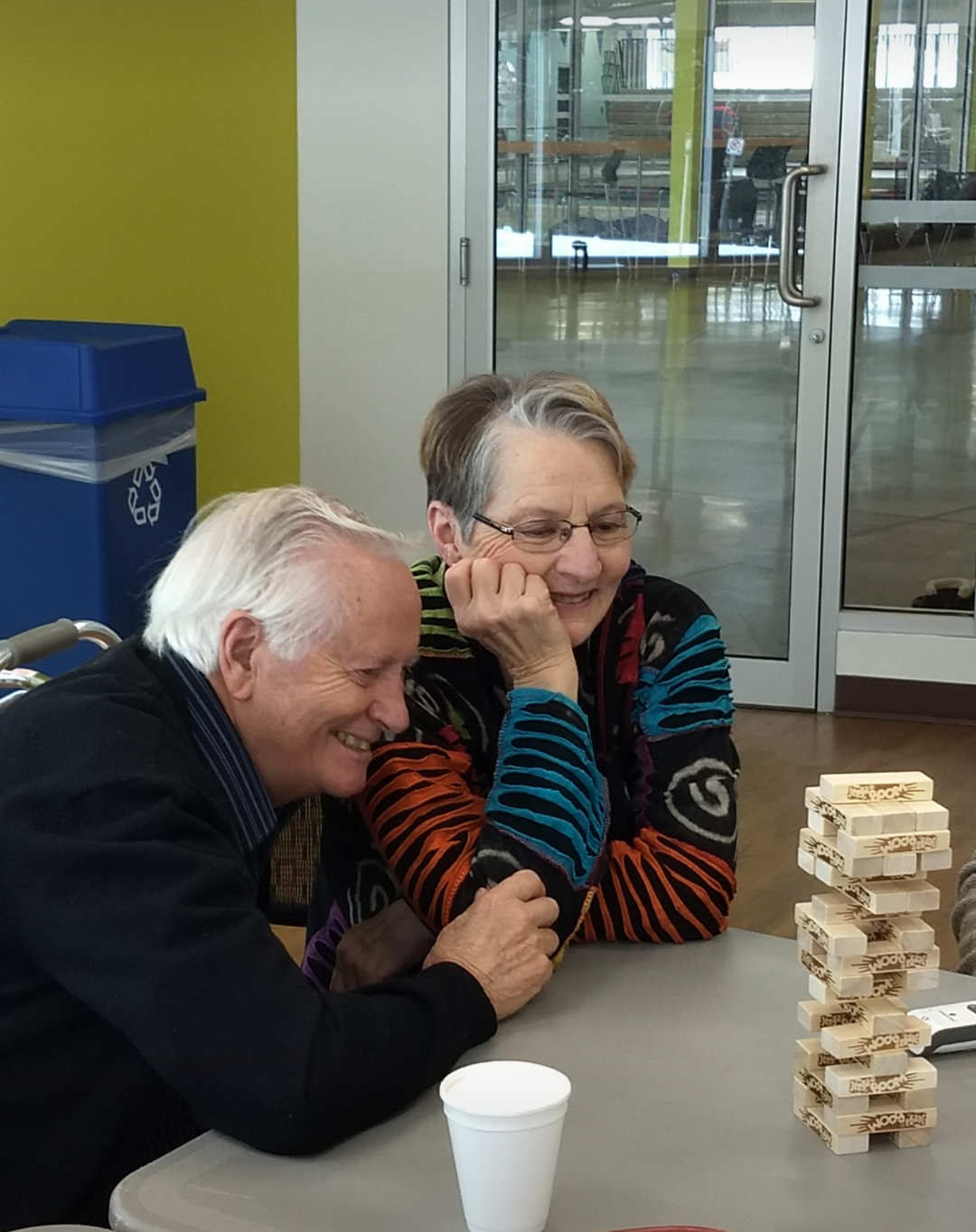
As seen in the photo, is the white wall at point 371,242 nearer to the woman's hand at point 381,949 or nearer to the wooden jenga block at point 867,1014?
the woman's hand at point 381,949

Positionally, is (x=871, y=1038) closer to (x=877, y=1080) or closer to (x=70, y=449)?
(x=877, y=1080)

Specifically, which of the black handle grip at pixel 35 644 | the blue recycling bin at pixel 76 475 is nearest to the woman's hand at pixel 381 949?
the black handle grip at pixel 35 644

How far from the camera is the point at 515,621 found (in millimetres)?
1679

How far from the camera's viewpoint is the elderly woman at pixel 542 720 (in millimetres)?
1576

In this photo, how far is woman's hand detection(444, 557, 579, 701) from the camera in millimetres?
1677

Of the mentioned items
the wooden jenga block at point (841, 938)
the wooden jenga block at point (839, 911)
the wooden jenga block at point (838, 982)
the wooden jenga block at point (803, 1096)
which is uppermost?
the wooden jenga block at point (839, 911)

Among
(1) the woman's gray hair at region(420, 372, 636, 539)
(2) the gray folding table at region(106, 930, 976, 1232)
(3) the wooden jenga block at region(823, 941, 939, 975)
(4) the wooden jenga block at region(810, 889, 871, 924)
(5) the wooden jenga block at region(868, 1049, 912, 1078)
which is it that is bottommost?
(2) the gray folding table at region(106, 930, 976, 1232)

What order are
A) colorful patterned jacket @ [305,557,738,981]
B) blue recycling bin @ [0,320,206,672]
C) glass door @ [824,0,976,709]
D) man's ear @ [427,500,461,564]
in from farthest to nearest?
glass door @ [824,0,976,709], blue recycling bin @ [0,320,206,672], man's ear @ [427,500,461,564], colorful patterned jacket @ [305,557,738,981]

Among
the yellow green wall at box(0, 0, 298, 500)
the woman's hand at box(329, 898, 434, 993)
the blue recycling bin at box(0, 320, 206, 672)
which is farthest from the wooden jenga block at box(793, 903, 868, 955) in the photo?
the yellow green wall at box(0, 0, 298, 500)

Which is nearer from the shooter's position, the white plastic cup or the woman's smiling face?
the white plastic cup

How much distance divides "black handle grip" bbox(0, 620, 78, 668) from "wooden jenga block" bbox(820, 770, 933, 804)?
0.95 meters

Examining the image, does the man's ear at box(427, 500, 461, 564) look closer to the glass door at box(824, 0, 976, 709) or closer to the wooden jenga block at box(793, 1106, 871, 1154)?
the wooden jenga block at box(793, 1106, 871, 1154)

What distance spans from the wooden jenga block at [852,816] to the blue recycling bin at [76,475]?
3.11 m

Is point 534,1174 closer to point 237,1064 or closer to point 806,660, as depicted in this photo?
point 237,1064
